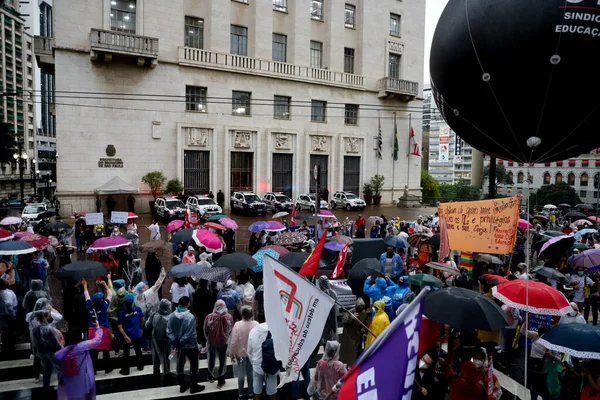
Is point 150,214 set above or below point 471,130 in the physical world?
below

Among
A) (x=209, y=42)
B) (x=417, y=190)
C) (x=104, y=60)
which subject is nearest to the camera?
(x=104, y=60)

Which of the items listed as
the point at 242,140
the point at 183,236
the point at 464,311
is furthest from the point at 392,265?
the point at 242,140

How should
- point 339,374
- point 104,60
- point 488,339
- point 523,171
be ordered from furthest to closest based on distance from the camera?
point 523,171 < point 104,60 < point 488,339 < point 339,374

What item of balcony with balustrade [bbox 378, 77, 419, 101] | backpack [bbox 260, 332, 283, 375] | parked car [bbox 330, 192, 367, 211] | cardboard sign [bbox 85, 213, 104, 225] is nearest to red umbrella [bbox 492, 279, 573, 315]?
backpack [bbox 260, 332, 283, 375]

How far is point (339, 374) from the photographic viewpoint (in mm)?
A: 5328

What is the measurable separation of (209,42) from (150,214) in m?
13.8

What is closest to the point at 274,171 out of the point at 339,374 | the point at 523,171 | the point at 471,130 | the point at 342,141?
the point at 342,141

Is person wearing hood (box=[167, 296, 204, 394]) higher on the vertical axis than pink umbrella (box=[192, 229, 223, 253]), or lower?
lower

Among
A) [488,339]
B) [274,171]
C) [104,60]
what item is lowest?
[488,339]

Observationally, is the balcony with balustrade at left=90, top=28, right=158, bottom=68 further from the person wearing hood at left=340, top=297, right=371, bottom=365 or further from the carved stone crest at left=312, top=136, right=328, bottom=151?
the person wearing hood at left=340, top=297, right=371, bottom=365

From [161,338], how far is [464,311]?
469cm

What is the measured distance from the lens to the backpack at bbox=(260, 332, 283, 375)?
6.00m

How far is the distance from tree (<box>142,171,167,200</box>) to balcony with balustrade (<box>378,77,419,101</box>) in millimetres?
21403

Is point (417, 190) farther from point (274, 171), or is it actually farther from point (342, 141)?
point (274, 171)
